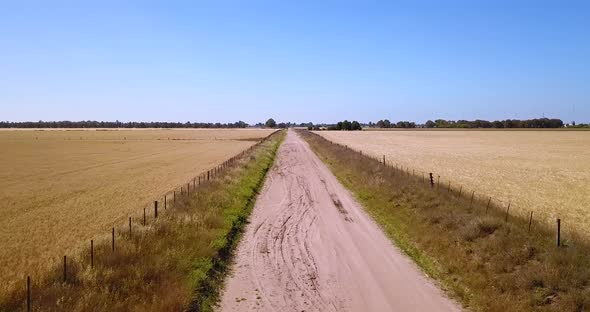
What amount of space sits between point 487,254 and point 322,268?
14.8 feet

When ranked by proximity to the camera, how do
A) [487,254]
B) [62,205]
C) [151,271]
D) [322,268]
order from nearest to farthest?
[151,271] → [487,254] → [322,268] → [62,205]

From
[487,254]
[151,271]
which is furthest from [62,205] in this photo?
[487,254]

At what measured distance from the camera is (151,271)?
10961 mm

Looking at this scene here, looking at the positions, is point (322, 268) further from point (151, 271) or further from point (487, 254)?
point (151, 271)

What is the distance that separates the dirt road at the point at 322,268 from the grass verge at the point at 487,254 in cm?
71

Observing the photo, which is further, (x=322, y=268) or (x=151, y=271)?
(x=322, y=268)

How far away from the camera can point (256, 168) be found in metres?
38.4

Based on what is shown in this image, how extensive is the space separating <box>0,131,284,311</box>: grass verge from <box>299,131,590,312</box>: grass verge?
605 centimetres

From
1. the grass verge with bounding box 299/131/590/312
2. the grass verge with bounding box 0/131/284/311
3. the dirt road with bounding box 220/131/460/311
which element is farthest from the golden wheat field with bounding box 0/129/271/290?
the grass verge with bounding box 299/131/590/312

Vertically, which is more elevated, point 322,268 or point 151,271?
point 151,271

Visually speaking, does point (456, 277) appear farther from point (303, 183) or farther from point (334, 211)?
point (303, 183)

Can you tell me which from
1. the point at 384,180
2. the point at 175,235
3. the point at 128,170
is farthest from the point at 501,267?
the point at 128,170

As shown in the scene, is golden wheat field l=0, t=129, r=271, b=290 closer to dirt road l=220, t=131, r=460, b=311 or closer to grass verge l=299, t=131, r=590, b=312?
dirt road l=220, t=131, r=460, b=311

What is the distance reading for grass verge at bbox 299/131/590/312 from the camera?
9.66 meters
